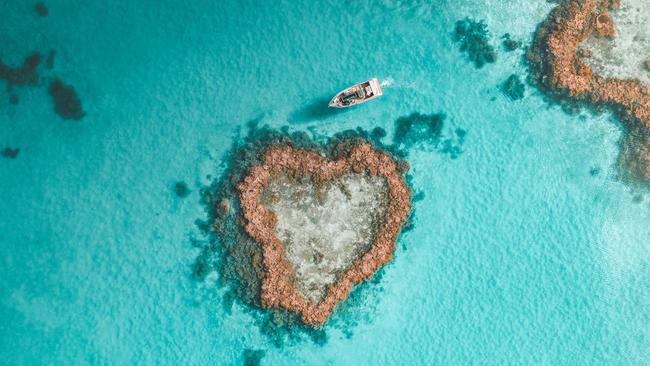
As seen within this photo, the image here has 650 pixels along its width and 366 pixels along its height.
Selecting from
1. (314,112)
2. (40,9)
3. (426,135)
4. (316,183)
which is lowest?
(316,183)

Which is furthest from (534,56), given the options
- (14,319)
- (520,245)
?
(14,319)

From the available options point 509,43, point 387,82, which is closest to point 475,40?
point 509,43

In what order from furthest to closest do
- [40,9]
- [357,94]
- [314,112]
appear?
[314,112]
[40,9]
[357,94]

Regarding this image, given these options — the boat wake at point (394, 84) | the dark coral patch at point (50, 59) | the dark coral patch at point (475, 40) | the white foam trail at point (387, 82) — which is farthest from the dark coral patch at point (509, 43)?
the dark coral patch at point (50, 59)

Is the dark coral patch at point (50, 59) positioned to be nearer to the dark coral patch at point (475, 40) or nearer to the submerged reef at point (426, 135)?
the submerged reef at point (426, 135)

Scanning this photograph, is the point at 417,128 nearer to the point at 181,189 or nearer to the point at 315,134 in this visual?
the point at 315,134

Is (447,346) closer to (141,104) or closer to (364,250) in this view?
(364,250)

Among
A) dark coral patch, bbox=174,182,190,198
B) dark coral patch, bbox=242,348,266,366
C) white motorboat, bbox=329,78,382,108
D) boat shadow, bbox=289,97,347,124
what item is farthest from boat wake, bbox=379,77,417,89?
dark coral patch, bbox=242,348,266,366
